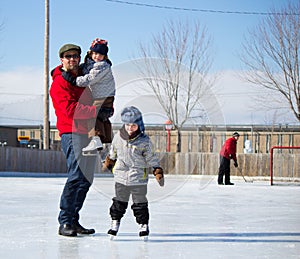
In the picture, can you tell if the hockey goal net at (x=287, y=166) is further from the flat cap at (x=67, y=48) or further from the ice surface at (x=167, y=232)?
the flat cap at (x=67, y=48)

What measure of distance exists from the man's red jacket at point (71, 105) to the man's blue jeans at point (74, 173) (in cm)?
7

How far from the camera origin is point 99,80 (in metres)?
3.87

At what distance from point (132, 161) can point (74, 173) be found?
1.61ft

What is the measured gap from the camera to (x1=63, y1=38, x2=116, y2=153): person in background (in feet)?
12.7

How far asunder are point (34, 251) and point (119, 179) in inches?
31.9

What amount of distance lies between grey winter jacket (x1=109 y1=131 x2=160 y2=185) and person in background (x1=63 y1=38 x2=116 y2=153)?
18cm

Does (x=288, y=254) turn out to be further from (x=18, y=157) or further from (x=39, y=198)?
(x=18, y=157)

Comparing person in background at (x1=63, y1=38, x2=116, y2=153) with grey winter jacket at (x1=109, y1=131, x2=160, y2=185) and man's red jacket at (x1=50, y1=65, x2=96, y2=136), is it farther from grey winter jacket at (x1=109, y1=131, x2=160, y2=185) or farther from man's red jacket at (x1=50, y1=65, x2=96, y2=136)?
grey winter jacket at (x1=109, y1=131, x2=160, y2=185)

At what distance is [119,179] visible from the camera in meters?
3.95

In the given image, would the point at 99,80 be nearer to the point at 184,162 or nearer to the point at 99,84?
the point at 99,84

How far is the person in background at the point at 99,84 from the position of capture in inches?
152

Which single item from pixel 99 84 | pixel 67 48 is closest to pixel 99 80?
pixel 99 84

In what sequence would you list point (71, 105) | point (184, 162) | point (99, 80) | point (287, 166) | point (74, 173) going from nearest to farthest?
point (99, 80) < point (71, 105) < point (74, 173) < point (287, 166) < point (184, 162)

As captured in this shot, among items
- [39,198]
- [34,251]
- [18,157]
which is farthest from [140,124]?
[18,157]
